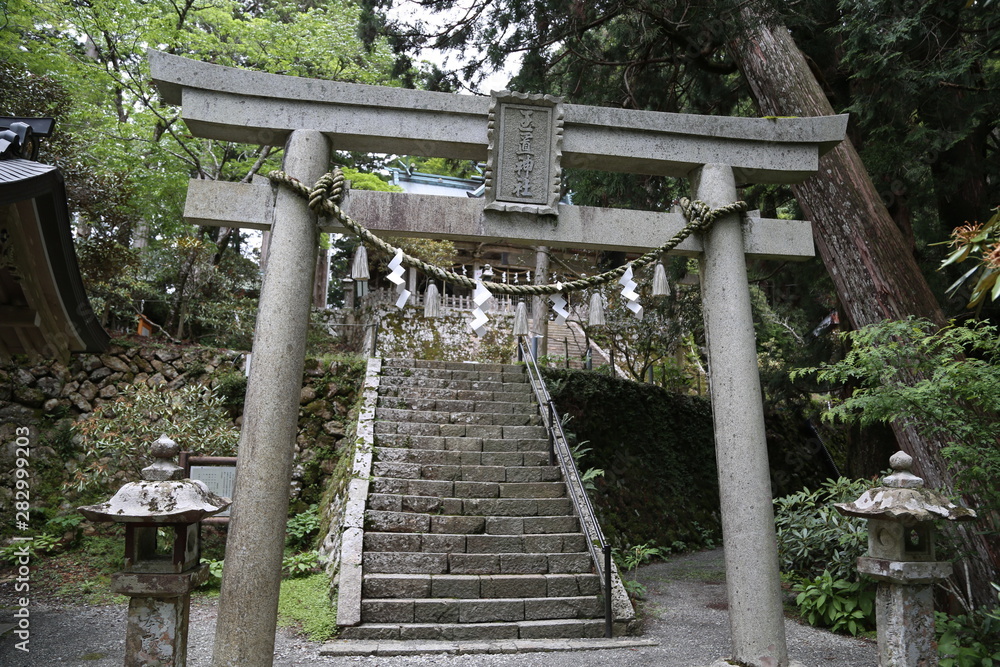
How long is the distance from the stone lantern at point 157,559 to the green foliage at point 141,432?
4.57 m

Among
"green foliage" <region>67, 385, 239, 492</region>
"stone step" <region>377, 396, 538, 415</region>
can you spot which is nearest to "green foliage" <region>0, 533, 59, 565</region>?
"green foliage" <region>67, 385, 239, 492</region>

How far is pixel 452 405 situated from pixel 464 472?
5.20ft

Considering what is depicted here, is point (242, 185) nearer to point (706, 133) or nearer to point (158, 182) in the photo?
point (706, 133)

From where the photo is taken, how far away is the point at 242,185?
407 cm

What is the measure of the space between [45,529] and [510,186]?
7380 mm

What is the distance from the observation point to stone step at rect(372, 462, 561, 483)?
7703 mm

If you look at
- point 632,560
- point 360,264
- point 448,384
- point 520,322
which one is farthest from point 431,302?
point 448,384

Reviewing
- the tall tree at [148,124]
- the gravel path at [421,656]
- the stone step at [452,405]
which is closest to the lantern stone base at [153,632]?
the gravel path at [421,656]

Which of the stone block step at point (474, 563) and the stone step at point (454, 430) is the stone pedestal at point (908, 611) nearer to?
the stone block step at point (474, 563)

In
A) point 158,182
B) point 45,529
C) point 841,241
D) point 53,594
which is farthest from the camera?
point 158,182

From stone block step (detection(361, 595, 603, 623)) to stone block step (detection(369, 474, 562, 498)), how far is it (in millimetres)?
1506

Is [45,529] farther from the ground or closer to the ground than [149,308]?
closer to the ground

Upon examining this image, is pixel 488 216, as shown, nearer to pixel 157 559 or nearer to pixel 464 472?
pixel 157 559

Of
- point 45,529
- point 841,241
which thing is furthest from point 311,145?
point 45,529
